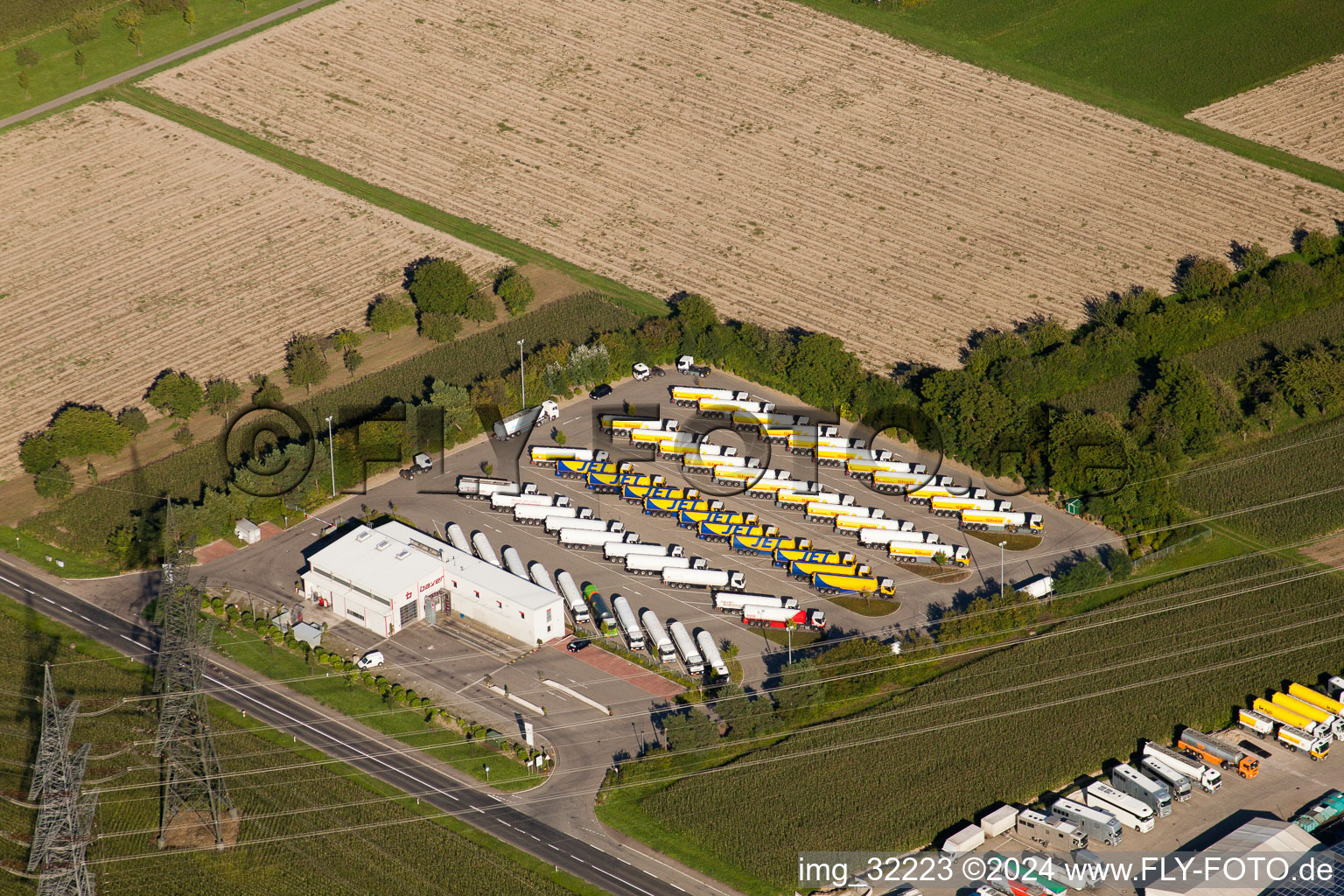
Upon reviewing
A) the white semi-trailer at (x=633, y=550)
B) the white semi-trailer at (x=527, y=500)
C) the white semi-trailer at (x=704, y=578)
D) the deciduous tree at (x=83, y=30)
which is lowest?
the white semi-trailer at (x=704, y=578)

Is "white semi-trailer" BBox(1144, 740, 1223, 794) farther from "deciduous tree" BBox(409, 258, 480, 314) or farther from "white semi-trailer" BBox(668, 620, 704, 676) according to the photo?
"deciduous tree" BBox(409, 258, 480, 314)

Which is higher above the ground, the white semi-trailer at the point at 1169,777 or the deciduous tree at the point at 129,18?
the deciduous tree at the point at 129,18

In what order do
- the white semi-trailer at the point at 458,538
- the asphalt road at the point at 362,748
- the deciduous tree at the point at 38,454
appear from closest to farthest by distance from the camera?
the asphalt road at the point at 362,748 → the white semi-trailer at the point at 458,538 → the deciduous tree at the point at 38,454

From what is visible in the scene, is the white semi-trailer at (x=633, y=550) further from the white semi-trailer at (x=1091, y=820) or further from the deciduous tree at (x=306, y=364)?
the white semi-trailer at (x=1091, y=820)

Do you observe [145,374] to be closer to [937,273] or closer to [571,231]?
[571,231]

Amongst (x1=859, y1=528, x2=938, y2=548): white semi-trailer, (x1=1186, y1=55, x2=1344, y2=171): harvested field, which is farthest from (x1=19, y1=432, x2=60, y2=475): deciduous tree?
(x1=1186, y1=55, x2=1344, y2=171): harvested field

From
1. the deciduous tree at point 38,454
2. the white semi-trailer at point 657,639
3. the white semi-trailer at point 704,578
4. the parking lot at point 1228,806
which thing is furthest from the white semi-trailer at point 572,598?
the deciduous tree at point 38,454

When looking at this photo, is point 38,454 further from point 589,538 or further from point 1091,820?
point 1091,820

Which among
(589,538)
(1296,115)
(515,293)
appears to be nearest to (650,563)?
(589,538)
